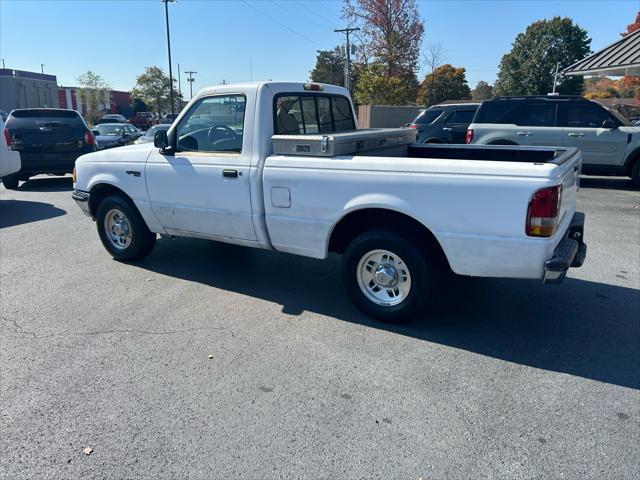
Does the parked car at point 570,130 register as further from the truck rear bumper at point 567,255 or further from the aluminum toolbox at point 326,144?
the aluminum toolbox at point 326,144

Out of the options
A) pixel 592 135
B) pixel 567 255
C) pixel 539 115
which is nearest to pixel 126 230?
pixel 567 255

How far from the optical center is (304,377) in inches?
141

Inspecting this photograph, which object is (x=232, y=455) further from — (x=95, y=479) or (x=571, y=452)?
(x=571, y=452)

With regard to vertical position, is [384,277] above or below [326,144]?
below

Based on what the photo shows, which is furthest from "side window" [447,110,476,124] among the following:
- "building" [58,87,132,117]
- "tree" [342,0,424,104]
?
"building" [58,87,132,117]

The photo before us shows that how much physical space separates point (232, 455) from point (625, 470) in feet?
6.86

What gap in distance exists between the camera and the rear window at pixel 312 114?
4980mm

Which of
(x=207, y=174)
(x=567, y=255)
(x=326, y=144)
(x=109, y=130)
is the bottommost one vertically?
(x=567, y=255)

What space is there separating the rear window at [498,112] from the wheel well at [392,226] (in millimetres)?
8609

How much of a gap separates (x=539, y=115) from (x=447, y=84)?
183ft

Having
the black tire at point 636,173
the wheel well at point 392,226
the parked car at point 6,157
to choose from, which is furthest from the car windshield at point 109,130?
the wheel well at point 392,226

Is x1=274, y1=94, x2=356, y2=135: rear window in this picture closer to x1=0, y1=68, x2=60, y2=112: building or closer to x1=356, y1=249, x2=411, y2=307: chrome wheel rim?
x1=356, y1=249, x2=411, y2=307: chrome wheel rim

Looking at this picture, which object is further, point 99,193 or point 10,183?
point 10,183

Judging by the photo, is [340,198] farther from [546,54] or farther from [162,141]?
[546,54]
